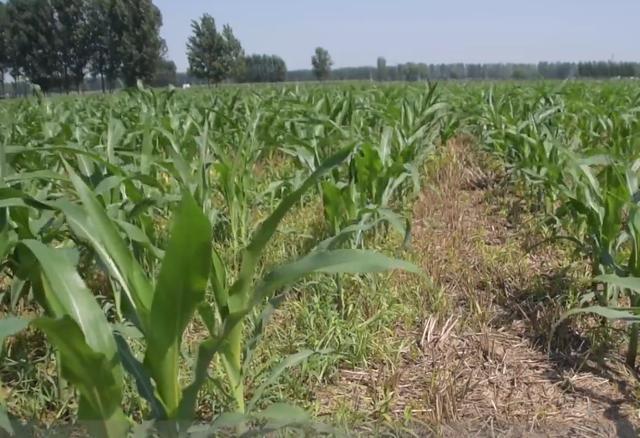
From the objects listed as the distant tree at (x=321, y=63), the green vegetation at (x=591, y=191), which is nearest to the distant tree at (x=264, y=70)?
the distant tree at (x=321, y=63)

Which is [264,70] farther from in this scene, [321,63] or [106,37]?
[106,37]

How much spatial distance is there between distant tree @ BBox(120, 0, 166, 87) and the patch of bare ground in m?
39.4

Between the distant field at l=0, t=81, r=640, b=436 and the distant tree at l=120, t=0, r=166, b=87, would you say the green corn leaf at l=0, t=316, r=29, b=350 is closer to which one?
the distant field at l=0, t=81, r=640, b=436

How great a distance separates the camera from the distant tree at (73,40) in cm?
4175

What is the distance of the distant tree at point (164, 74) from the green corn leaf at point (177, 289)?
Answer: 40293mm

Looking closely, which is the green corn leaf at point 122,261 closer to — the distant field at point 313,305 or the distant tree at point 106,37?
the distant field at point 313,305

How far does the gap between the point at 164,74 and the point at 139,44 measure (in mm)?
4132

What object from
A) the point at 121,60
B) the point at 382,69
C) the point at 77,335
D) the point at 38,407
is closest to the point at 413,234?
the point at 38,407

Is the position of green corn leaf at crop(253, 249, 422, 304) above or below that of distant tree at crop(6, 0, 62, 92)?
below

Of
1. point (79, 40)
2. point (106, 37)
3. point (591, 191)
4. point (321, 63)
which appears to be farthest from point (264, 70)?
point (591, 191)

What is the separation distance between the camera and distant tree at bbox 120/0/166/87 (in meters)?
38.4

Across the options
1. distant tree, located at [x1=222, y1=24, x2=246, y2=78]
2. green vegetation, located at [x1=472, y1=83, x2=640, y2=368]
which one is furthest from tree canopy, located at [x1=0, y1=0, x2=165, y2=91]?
green vegetation, located at [x1=472, y1=83, x2=640, y2=368]

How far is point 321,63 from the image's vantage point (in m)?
44.7

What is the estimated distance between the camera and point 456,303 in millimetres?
1733
